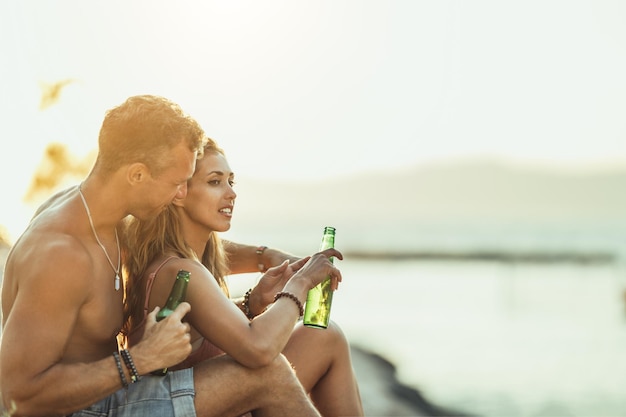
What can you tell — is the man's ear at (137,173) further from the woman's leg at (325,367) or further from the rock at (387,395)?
the rock at (387,395)

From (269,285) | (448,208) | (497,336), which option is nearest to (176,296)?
(269,285)

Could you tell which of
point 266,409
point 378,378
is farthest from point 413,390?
point 266,409

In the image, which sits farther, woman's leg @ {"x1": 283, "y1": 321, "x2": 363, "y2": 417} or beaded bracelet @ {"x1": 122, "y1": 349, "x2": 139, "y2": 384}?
woman's leg @ {"x1": 283, "y1": 321, "x2": 363, "y2": 417}

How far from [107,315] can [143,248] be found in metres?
0.55

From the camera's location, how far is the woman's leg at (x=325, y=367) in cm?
399

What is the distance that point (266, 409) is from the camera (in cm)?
330

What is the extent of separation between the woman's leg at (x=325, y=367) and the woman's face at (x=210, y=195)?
0.67 meters

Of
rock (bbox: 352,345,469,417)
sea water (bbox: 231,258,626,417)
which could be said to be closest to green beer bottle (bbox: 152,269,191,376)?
rock (bbox: 352,345,469,417)

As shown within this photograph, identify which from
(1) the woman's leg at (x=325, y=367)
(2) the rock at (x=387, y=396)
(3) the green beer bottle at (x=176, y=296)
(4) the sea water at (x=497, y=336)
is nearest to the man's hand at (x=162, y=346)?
(3) the green beer bottle at (x=176, y=296)

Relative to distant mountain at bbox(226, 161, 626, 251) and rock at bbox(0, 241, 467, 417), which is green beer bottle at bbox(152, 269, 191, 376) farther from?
distant mountain at bbox(226, 161, 626, 251)

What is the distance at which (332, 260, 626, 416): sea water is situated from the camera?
980cm

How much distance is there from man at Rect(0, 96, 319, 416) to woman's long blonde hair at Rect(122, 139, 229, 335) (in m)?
0.24

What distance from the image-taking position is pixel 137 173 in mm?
3158

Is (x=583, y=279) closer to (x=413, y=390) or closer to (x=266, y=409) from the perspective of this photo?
(x=413, y=390)
